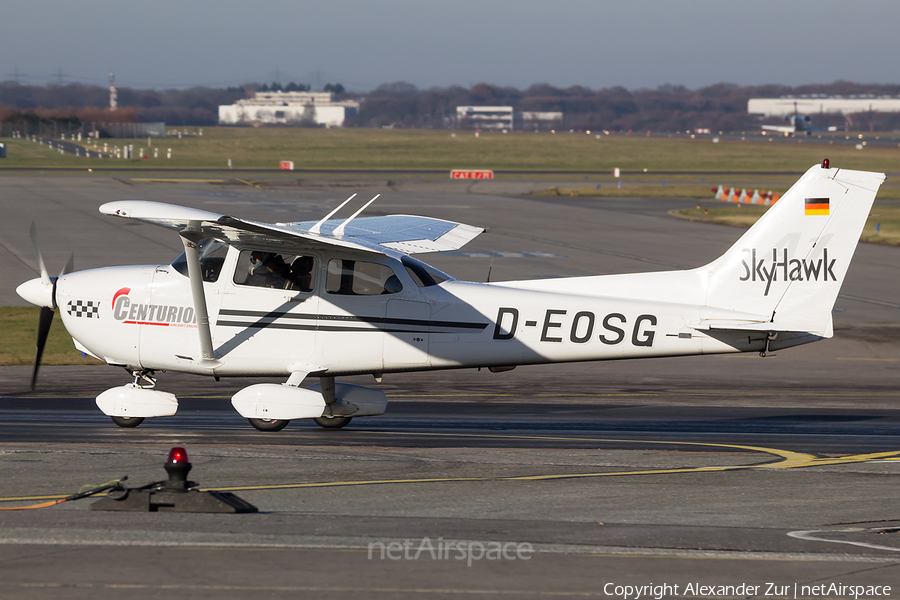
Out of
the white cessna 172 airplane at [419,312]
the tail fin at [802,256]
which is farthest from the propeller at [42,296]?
the tail fin at [802,256]

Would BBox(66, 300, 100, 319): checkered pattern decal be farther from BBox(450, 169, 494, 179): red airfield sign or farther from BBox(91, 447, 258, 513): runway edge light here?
BBox(450, 169, 494, 179): red airfield sign

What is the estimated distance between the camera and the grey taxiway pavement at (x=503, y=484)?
7.11 meters

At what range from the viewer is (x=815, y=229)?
12.6 meters

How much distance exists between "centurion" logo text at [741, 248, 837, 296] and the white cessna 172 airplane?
2 cm

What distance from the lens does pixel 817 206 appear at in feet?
41.1

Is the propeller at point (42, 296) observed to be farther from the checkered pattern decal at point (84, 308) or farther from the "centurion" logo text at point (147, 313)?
the "centurion" logo text at point (147, 313)

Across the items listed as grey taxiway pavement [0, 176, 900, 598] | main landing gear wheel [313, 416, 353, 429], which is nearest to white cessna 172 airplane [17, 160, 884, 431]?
main landing gear wheel [313, 416, 353, 429]

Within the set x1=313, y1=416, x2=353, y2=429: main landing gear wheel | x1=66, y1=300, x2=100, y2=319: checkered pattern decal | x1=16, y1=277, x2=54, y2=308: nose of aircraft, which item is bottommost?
x1=313, y1=416, x2=353, y2=429: main landing gear wheel

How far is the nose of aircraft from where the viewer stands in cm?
1325

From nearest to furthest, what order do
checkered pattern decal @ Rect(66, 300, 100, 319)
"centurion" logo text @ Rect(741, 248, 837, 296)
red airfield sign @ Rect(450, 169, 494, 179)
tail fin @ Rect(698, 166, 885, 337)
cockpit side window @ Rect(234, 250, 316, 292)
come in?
tail fin @ Rect(698, 166, 885, 337)
"centurion" logo text @ Rect(741, 248, 837, 296)
cockpit side window @ Rect(234, 250, 316, 292)
checkered pattern decal @ Rect(66, 300, 100, 319)
red airfield sign @ Rect(450, 169, 494, 179)

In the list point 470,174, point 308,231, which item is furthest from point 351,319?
point 470,174

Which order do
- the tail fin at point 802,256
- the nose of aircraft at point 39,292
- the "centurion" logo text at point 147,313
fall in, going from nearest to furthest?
the tail fin at point 802,256, the "centurion" logo text at point 147,313, the nose of aircraft at point 39,292

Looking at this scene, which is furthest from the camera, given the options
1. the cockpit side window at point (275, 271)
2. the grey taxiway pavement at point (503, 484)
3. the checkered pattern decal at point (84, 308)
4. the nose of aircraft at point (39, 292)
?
the nose of aircraft at point (39, 292)

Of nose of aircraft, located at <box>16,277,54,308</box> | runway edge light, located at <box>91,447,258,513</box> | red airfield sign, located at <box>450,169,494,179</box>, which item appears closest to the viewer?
runway edge light, located at <box>91,447,258,513</box>
